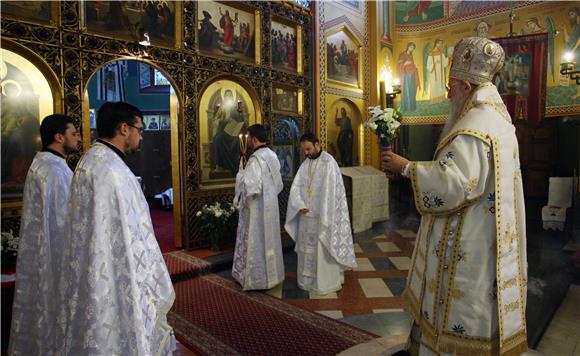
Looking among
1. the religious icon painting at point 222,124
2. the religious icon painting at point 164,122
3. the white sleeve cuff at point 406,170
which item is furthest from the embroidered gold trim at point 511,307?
the religious icon painting at point 164,122

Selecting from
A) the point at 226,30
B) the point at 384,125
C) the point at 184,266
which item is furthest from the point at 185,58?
the point at 384,125

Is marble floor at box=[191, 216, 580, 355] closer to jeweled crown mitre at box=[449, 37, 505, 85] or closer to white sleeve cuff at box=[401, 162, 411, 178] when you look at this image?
white sleeve cuff at box=[401, 162, 411, 178]

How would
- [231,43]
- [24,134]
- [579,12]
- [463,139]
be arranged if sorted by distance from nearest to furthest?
1. [463,139]
2. [24,134]
3. [231,43]
4. [579,12]

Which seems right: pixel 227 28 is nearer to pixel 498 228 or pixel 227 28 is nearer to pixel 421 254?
pixel 421 254

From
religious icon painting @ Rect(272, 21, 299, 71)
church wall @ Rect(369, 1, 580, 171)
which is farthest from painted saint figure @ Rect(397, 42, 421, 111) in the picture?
religious icon painting @ Rect(272, 21, 299, 71)

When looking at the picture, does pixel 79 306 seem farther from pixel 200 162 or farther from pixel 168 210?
pixel 168 210

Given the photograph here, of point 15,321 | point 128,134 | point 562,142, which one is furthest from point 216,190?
point 562,142

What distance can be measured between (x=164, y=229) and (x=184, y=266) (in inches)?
126

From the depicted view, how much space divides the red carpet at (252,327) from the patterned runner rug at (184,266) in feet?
1.68

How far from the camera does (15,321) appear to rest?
2988 millimetres

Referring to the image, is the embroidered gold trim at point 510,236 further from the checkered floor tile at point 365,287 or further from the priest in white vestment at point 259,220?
the priest in white vestment at point 259,220

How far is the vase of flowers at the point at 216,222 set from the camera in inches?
270

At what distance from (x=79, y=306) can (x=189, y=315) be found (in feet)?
7.57

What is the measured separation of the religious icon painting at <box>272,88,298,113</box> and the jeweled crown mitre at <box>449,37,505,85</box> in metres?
6.49
